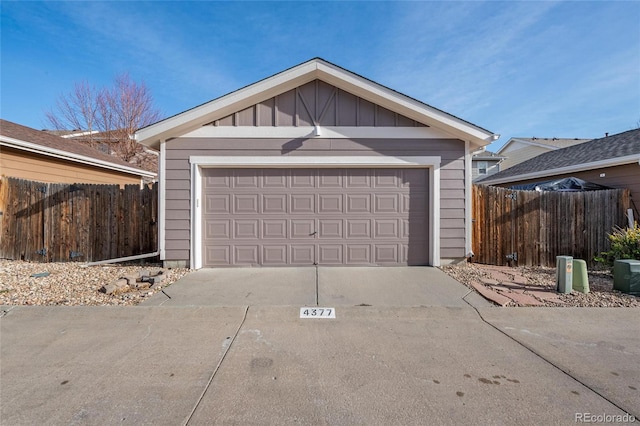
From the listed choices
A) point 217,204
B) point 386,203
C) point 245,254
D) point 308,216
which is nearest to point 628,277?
point 386,203

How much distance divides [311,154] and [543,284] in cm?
513

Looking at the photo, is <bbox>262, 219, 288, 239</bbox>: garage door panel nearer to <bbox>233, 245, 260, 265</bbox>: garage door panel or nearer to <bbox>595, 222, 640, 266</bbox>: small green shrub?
<bbox>233, 245, 260, 265</bbox>: garage door panel

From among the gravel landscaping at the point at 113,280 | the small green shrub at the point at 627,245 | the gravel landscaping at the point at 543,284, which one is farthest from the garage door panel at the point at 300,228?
the small green shrub at the point at 627,245

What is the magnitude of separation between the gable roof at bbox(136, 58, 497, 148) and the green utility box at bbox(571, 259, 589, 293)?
9.79 ft

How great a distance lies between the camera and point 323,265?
6680 mm

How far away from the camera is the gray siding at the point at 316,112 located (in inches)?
260

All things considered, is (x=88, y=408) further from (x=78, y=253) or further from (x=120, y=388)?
(x=78, y=253)

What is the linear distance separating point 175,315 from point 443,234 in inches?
217

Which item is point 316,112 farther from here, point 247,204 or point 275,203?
point 247,204

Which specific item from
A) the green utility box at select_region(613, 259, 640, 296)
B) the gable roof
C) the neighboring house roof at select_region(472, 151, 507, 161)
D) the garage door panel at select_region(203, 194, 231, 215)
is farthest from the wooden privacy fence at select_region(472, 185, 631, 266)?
the neighboring house roof at select_region(472, 151, 507, 161)

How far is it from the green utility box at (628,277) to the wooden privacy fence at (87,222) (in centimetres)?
922

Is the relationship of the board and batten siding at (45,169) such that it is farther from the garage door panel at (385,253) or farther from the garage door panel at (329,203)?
the garage door panel at (385,253)

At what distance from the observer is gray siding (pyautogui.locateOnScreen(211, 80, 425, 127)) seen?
21.6ft

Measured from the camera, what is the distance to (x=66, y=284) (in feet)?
17.3
